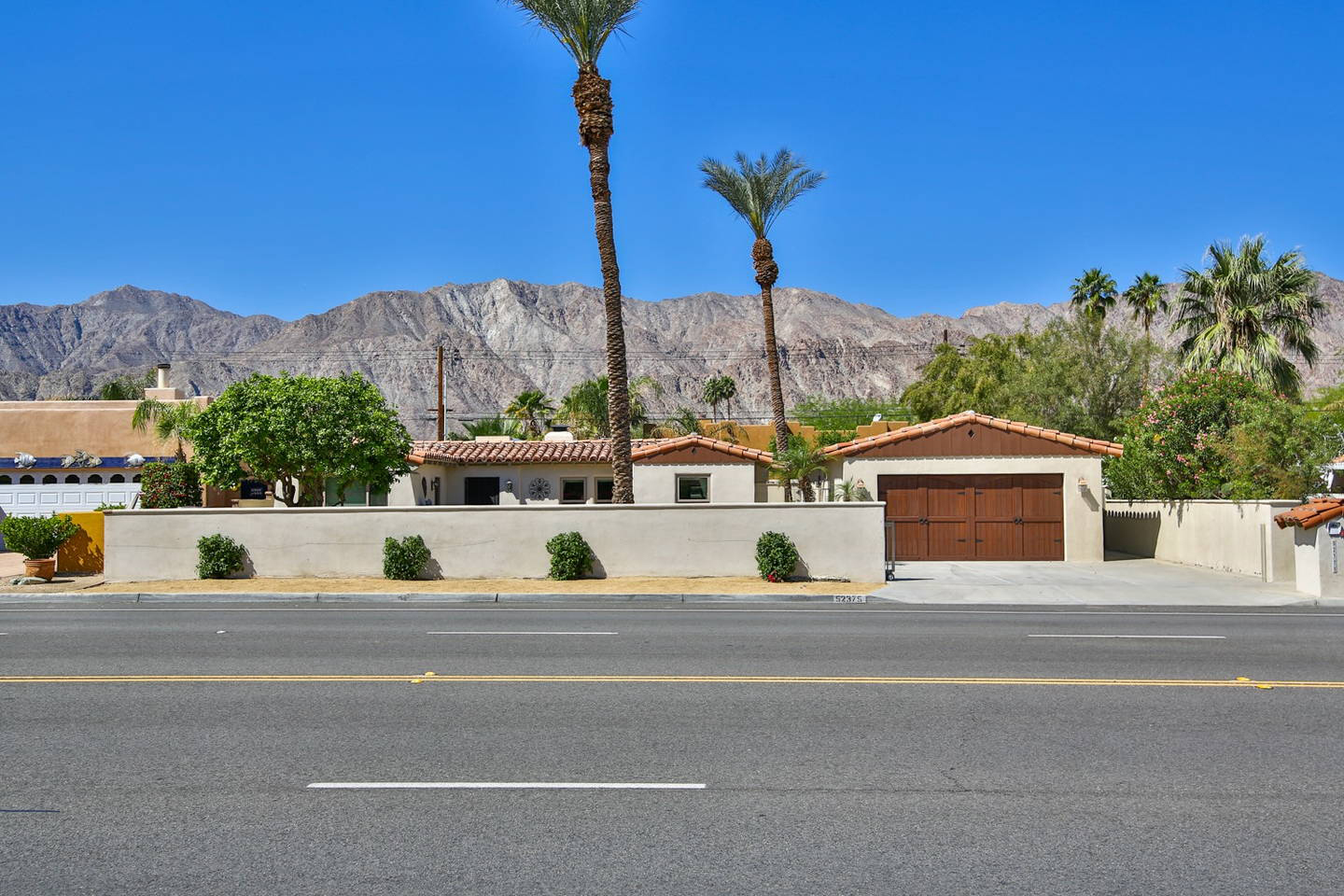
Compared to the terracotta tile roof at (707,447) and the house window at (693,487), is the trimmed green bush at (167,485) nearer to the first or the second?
the terracotta tile roof at (707,447)

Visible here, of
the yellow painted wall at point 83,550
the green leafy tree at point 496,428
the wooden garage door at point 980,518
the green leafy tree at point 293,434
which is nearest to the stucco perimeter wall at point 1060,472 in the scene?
the wooden garage door at point 980,518

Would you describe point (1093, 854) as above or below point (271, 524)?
below

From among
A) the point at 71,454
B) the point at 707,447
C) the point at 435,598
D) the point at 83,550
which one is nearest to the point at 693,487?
the point at 707,447

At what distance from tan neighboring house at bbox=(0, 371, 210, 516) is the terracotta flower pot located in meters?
11.1

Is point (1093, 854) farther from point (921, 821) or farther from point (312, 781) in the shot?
point (312, 781)

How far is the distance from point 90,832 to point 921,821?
4.50 m

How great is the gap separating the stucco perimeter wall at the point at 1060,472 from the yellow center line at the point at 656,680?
1875 cm

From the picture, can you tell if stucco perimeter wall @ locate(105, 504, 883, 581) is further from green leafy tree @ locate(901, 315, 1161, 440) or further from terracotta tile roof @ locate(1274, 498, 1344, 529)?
green leafy tree @ locate(901, 315, 1161, 440)

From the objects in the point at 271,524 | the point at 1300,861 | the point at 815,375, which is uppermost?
the point at 815,375

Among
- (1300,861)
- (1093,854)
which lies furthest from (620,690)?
(1300,861)

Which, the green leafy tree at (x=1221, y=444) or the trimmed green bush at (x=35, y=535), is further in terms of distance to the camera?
the green leafy tree at (x=1221, y=444)

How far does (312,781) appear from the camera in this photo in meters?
7.18

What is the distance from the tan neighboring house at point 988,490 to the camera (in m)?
29.5

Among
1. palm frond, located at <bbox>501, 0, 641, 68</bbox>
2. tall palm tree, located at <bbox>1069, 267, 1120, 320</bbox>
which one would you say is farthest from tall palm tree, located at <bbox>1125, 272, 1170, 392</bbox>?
palm frond, located at <bbox>501, 0, 641, 68</bbox>
